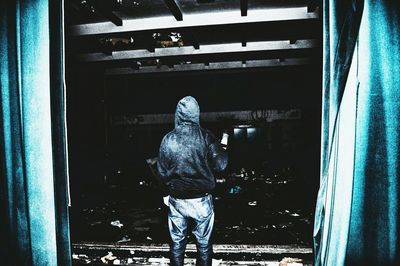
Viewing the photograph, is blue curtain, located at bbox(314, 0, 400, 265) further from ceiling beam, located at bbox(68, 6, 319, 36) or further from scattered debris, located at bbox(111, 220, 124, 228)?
scattered debris, located at bbox(111, 220, 124, 228)

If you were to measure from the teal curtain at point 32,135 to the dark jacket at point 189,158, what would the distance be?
1451 millimetres

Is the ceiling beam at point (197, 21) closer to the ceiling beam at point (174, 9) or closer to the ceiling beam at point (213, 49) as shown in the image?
the ceiling beam at point (174, 9)

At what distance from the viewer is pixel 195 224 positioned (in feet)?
11.7

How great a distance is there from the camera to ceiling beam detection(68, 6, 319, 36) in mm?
5797

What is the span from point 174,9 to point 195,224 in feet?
13.7

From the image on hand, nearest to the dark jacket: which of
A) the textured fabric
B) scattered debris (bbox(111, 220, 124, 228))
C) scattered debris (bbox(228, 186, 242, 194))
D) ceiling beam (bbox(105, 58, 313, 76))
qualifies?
the textured fabric

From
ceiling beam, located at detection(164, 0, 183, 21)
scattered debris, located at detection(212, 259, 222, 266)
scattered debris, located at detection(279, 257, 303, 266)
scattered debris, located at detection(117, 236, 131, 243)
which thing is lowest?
scattered debris, located at detection(117, 236, 131, 243)

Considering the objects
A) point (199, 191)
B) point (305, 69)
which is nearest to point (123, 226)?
point (199, 191)

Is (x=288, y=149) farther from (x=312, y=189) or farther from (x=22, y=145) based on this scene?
(x=22, y=145)

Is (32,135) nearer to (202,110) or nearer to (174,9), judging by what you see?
(174,9)

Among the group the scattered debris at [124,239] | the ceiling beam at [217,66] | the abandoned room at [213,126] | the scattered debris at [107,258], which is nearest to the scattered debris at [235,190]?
the abandoned room at [213,126]

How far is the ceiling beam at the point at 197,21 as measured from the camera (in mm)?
5797

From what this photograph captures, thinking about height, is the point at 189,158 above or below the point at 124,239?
above

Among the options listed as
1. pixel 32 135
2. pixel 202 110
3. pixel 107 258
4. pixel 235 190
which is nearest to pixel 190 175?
pixel 32 135
